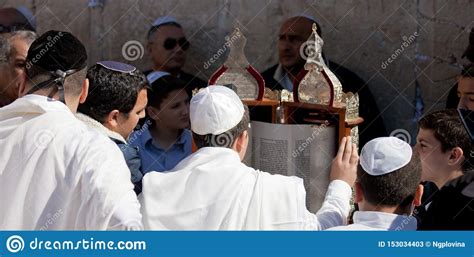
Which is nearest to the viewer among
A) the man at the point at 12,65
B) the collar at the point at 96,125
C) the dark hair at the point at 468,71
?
the collar at the point at 96,125

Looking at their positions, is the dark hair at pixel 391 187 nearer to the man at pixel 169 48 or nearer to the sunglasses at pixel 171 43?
the man at pixel 169 48

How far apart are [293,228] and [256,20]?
8.49ft

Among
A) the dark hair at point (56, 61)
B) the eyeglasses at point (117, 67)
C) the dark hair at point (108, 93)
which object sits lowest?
the dark hair at point (108, 93)

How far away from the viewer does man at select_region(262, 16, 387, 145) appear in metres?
5.06

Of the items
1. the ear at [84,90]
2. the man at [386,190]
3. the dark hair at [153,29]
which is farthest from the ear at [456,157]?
the dark hair at [153,29]

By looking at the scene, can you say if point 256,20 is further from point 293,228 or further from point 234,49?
point 293,228

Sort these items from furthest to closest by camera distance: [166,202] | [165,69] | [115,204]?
1. [165,69]
2. [166,202]
3. [115,204]

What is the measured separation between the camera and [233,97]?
323 cm

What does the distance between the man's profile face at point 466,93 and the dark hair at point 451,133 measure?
0.81 meters

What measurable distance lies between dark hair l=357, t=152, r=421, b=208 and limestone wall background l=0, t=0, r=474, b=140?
2213 mm
